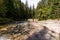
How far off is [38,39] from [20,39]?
117 cm

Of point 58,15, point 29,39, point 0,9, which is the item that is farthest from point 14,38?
point 58,15

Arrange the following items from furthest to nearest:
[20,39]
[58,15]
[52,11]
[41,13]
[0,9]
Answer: [41,13], [52,11], [58,15], [0,9], [20,39]

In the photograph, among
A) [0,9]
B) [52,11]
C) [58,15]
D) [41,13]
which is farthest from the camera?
[41,13]

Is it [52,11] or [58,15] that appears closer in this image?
[58,15]

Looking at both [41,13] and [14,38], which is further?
[41,13]

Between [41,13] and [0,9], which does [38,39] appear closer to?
[0,9]

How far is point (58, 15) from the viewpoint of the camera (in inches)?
1364

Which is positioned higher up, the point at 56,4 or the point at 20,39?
A: the point at 56,4

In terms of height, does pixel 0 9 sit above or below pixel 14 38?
above

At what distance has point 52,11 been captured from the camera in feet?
122

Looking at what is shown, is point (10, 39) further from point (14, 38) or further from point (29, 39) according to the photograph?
point (29, 39)

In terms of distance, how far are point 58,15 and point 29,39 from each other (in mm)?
26581

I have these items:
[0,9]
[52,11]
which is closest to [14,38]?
[0,9]

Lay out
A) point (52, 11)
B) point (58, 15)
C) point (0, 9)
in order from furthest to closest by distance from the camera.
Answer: point (52, 11)
point (58, 15)
point (0, 9)
